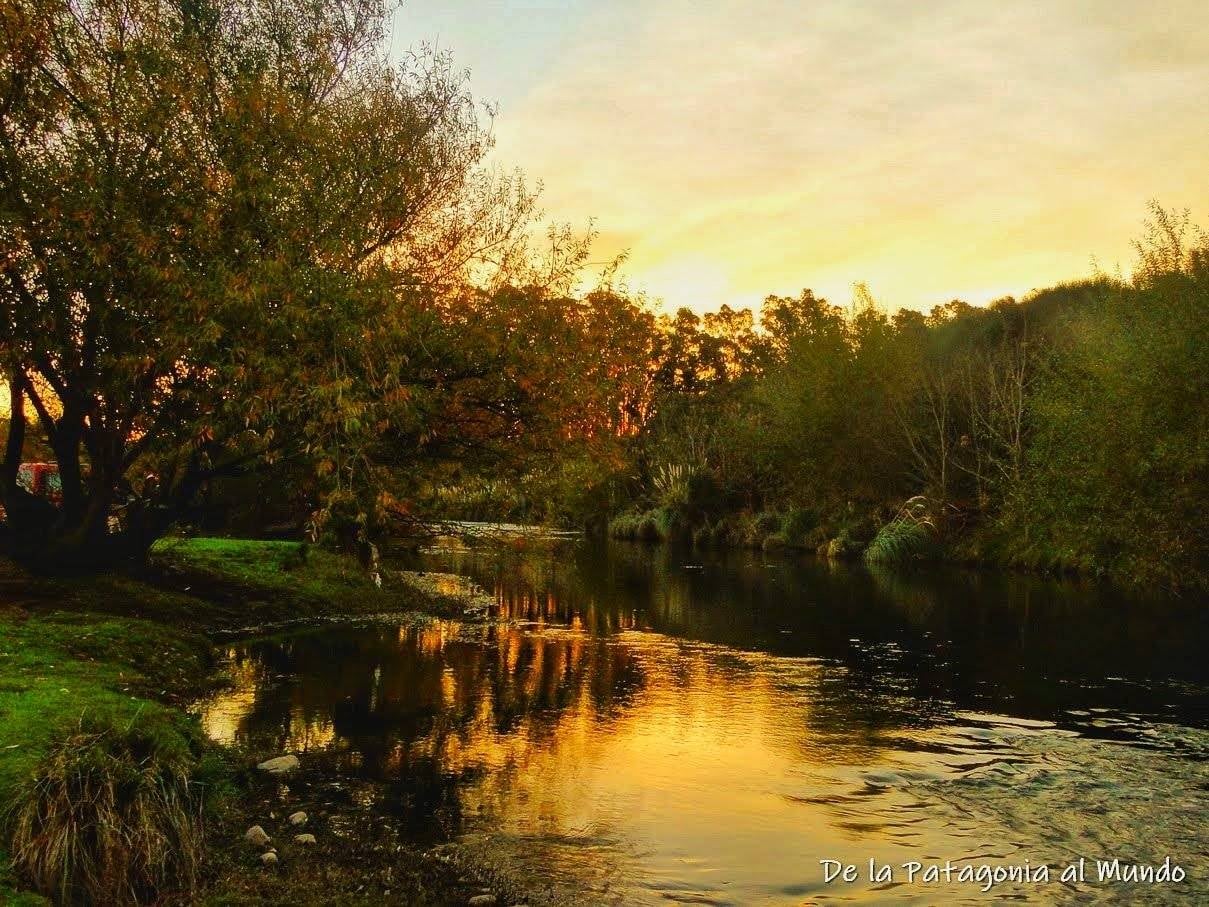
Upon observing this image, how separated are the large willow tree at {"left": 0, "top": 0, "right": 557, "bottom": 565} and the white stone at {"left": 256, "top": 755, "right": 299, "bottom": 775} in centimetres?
556

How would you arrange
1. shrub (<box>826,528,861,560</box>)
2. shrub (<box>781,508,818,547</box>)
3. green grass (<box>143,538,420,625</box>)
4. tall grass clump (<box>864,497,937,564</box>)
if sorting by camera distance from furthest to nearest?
shrub (<box>781,508,818,547</box>) → shrub (<box>826,528,861,560</box>) → tall grass clump (<box>864,497,937,564</box>) → green grass (<box>143,538,420,625</box>)

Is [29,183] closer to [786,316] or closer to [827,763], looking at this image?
[827,763]

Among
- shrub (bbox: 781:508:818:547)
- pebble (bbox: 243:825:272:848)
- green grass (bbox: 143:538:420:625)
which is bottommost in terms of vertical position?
pebble (bbox: 243:825:272:848)

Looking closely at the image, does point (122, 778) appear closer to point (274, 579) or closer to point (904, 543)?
point (274, 579)

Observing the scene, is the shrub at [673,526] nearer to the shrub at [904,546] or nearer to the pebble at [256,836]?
the shrub at [904,546]

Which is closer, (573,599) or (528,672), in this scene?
(528,672)

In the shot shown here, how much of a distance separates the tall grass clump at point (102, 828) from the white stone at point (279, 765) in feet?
12.6

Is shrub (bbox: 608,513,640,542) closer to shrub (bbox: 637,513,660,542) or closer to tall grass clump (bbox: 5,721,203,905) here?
shrub (bbox: 637,513,660,542)

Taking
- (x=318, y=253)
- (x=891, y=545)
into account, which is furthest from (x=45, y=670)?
(x=891, y=545)

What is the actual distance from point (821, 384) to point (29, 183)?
5699cm

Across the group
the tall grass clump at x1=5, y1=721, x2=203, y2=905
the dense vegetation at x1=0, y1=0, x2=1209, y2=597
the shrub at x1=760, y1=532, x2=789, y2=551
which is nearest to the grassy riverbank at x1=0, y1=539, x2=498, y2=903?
the tall grass clump at x1=5, y1=721, x2=203, y2=905

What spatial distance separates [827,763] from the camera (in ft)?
49.9

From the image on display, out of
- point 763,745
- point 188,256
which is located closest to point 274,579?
point 188,256

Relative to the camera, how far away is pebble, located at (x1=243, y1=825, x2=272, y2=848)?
35.0 ft
